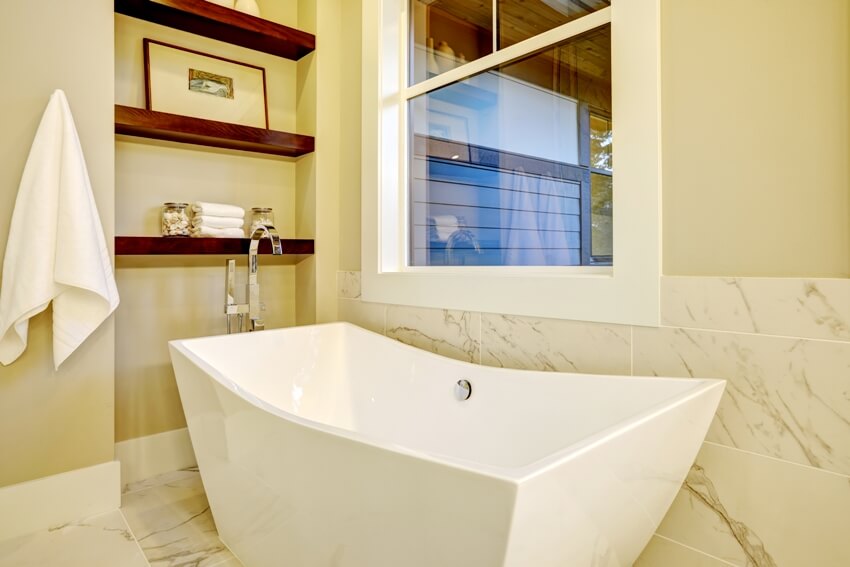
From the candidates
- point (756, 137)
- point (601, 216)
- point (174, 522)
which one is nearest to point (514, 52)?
point (601, 216)

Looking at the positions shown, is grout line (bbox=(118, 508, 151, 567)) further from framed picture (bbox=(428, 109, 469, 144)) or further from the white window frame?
framed picture (bbox=(428, 109, 469, 144))

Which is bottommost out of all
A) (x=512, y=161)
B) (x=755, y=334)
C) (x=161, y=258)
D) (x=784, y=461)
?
(x=784, y=461)

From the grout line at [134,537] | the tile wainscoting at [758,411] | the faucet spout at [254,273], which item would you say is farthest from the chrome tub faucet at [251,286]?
the tile wainscoting at [758,411]

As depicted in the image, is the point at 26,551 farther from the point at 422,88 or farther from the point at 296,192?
the point at 422,88

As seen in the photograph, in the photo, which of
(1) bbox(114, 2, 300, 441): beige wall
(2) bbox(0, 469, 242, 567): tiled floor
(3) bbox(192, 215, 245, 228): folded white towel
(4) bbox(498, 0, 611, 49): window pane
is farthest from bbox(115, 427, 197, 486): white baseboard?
(4) bbox(498, 0, 611, 49): window pane

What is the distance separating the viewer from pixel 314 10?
2.34 m

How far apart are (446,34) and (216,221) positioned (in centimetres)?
128

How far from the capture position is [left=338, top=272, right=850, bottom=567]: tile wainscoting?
991 mm

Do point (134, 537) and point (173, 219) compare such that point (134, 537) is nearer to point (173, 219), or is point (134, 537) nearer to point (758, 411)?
point (173, 219)

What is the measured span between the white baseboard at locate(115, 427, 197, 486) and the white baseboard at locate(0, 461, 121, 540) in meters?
0.25

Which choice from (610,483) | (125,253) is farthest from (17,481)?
(610,483)

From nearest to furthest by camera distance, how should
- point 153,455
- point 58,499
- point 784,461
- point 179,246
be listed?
point 784,461, point 58,499, point 179,246, point 153,455

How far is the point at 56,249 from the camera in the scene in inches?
61.8

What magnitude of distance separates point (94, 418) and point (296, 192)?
1331 millimetres
